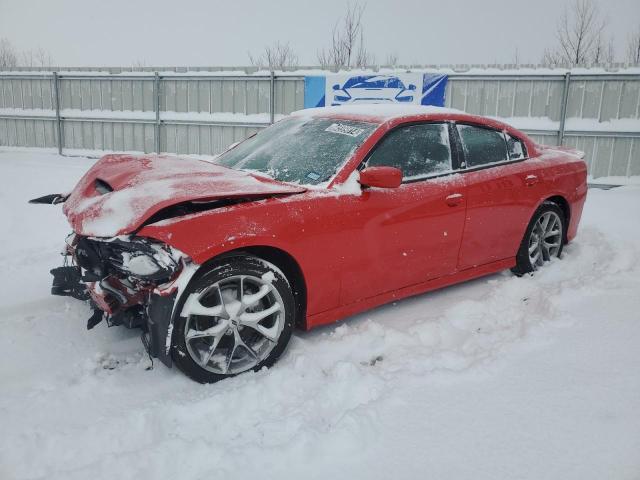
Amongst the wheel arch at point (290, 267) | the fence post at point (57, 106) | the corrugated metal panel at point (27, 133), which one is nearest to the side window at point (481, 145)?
the wheel arch at point (290, 267)

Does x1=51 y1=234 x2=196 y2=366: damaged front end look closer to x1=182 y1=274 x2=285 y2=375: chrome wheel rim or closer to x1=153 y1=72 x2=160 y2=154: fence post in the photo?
x1=182 y1=274 x2=285 y2=375: chrome wheel rim

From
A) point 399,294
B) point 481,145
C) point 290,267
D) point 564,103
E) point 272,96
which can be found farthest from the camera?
point 272,96

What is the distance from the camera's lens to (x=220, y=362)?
9.14 feet

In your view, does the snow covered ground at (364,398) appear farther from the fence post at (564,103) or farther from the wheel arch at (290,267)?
the fence post at (564,103)

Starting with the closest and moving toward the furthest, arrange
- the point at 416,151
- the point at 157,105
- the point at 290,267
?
the point at 290,267, the point at 416,151, the point at 157,105

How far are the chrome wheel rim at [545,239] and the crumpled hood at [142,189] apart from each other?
97.6 inches

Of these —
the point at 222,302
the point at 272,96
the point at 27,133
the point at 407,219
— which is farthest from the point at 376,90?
the point at 27,133

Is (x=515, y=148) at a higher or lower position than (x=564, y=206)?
higher

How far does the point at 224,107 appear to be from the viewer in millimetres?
12977

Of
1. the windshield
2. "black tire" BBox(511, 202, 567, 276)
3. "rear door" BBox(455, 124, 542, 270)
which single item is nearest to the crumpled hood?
the windshield

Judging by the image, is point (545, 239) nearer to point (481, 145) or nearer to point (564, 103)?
point (481, 145)

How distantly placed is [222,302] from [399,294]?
1.32 metres

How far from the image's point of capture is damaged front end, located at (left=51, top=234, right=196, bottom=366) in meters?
2.53

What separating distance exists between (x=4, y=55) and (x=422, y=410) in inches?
1400
